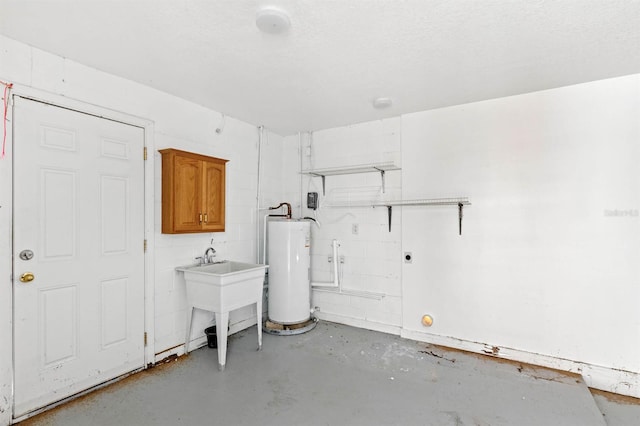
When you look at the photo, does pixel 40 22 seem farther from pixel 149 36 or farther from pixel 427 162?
pixel 427 162

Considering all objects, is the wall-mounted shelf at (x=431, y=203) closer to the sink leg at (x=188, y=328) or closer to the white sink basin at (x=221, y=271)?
the white sink basin at (x=221, y=271)

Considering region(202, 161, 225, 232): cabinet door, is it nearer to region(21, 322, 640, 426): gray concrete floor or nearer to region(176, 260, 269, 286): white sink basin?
region(176, 260, 269, 286): white sink basin

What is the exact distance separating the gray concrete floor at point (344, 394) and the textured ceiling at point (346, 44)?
8.51ft

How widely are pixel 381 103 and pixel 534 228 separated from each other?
1.93 metres

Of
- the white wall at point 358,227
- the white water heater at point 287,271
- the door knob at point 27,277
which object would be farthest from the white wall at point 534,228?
the door knob at point 27,277

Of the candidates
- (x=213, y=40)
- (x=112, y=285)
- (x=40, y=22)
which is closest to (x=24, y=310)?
(x=112, y=285)

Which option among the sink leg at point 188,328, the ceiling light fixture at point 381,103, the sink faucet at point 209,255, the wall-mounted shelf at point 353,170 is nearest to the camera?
the sink leg at point 188,328

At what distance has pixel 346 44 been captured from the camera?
2.21m

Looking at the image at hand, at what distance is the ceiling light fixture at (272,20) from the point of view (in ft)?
6.06

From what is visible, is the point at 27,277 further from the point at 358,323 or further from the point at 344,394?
the point at 358,323

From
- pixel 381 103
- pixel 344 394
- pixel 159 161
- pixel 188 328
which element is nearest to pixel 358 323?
pixel 344 394

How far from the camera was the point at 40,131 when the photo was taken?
227 centimetres

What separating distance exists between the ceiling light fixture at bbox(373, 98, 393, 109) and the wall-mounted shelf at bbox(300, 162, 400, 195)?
65cm

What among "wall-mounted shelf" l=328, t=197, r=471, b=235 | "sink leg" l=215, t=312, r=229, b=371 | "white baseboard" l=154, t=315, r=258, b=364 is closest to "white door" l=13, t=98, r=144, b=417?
"white baseboard" l=154, t=315, r=258, b=364
